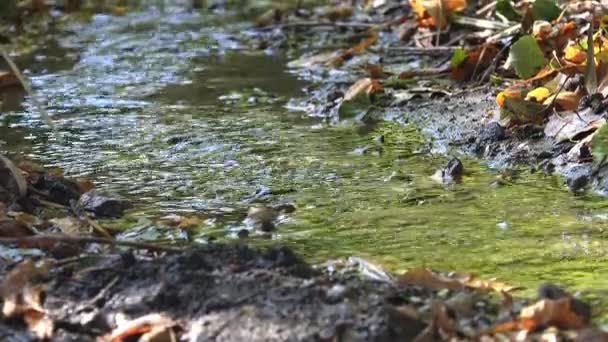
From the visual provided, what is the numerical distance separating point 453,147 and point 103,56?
222cm

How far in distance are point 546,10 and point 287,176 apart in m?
1.36

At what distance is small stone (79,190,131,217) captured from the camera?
2.33m

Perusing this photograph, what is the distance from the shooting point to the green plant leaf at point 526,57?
324 cm

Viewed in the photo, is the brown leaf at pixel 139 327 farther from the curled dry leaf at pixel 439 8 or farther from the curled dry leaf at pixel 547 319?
the curled dry leaf at pixel 439 8

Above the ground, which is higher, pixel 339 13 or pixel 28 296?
pixel 28 296

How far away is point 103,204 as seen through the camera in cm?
234

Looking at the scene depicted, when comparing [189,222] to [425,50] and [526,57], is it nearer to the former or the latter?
[526,57]

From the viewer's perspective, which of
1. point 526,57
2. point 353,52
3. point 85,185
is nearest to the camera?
point 85,185

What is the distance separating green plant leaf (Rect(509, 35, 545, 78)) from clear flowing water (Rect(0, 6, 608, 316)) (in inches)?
15.3

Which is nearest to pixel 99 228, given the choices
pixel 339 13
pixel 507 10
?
pixel 507 10

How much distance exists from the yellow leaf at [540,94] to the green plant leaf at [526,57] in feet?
0.56

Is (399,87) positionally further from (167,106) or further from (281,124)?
(167,106)

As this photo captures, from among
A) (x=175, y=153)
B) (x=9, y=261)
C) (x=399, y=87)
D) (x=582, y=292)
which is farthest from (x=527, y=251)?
(x=399, y=87)

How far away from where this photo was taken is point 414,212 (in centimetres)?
234
